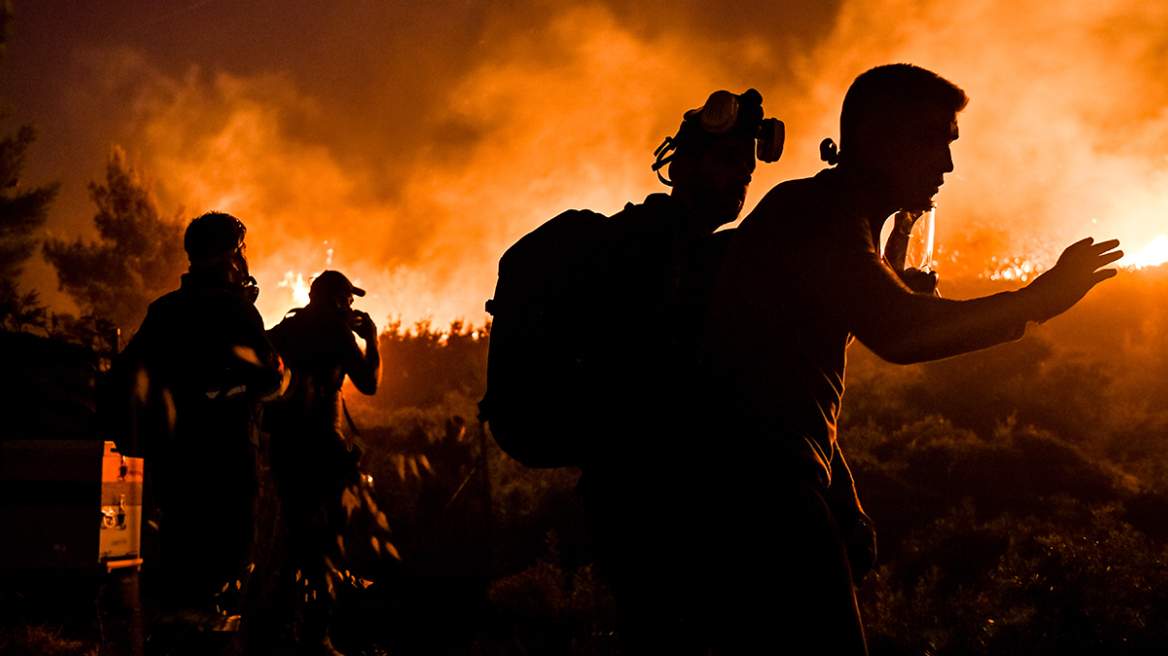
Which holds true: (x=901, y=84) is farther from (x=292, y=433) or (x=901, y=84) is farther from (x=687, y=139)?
(x=292, y=433)

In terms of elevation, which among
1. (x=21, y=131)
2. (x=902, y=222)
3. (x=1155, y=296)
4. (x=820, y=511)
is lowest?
(x=820, y=511)

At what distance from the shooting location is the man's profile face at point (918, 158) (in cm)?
172

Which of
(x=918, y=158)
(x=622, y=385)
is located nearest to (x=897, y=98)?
(x=918, y=158)

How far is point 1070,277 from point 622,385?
0.92 metres

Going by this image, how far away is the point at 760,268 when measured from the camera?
5.47ft

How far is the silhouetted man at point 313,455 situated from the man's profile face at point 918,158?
403 cm

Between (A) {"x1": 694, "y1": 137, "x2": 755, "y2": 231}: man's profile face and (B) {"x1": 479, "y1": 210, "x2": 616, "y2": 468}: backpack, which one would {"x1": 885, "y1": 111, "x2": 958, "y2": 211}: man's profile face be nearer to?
(A) {"x1": 694, "y1": 137, "x2": 755, "y2": 231}: man's profile face

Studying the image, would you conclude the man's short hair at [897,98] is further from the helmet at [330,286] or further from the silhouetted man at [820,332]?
the helmet at [330,286]

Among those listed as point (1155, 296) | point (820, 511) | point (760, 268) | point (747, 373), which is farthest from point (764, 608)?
point (1155, 296)

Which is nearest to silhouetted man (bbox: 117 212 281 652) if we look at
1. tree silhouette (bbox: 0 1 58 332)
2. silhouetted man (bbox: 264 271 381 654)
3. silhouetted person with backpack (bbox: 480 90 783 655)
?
silhouetted man (bbox: 264 271 381 654)

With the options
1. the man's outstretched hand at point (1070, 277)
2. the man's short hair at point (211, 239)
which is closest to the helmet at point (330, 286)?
the man's short hair at point (211, 239)

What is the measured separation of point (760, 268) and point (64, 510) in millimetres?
6882

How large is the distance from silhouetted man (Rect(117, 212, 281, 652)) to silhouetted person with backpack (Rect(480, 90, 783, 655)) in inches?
89.9

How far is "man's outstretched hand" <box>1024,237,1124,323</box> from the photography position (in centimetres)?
146
